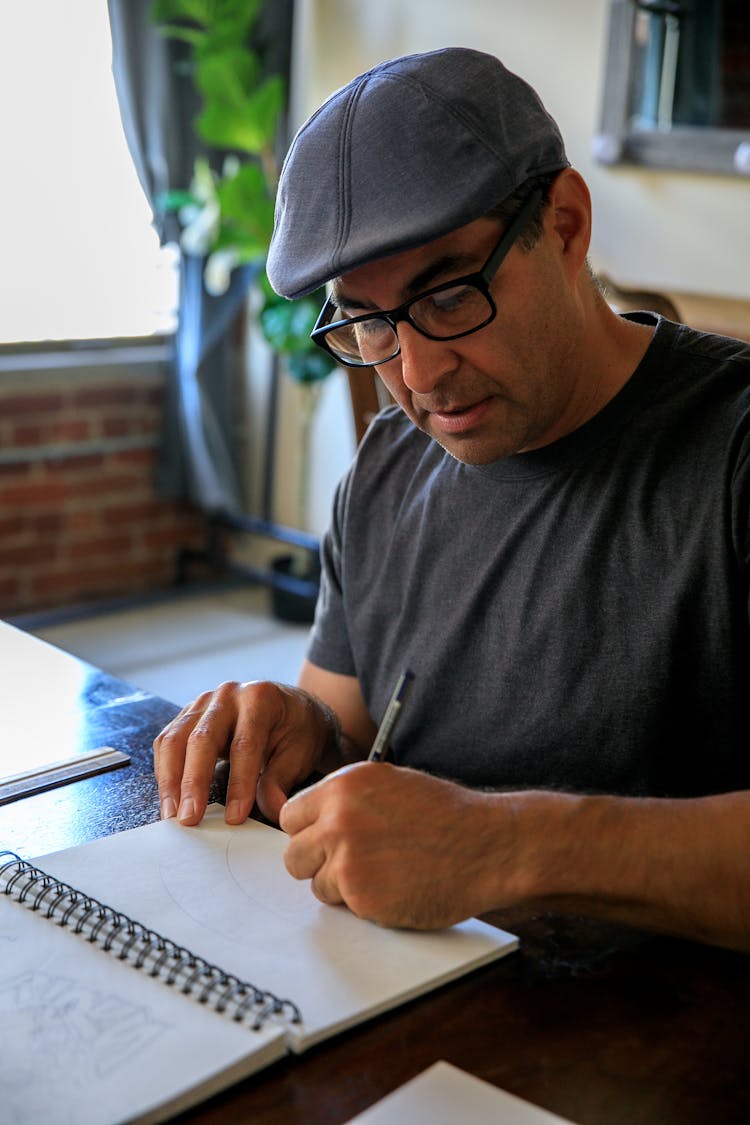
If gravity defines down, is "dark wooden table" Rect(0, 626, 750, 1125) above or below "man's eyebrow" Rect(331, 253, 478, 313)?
below

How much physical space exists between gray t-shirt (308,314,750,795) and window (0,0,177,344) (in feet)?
8.88

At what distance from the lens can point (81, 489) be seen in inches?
161

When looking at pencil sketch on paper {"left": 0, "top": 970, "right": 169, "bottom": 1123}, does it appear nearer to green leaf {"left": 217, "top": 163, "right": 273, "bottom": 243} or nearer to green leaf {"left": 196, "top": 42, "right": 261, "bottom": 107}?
green leaf {"left": 217, "top": 163, "right": 273, "bottom": 243}

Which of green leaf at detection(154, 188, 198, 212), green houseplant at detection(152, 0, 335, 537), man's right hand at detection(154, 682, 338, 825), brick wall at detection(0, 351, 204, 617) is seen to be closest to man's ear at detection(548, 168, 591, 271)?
man's right hand at detection(154, 682, 338, 825)

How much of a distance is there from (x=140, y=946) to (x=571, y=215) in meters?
0.75

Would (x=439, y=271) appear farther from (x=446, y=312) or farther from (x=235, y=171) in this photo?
(x=235, y=171)

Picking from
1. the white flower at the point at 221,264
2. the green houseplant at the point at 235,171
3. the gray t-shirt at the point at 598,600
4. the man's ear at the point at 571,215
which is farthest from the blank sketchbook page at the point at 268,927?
the white flower at the point at 221,264

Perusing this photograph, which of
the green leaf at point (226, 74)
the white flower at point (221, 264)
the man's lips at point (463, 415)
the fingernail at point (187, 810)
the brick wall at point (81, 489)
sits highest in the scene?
the green leaf at point (226, 74)

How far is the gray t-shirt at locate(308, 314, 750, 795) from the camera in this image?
119cm

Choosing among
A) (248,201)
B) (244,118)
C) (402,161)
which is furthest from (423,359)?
(244,118)

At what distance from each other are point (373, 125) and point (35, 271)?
2.92 metres

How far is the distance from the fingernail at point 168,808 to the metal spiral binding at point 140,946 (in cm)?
14

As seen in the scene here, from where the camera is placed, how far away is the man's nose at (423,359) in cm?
118

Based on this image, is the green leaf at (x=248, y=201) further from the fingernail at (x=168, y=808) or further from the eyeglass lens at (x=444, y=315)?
the fingernail at (x=168, y=808)
